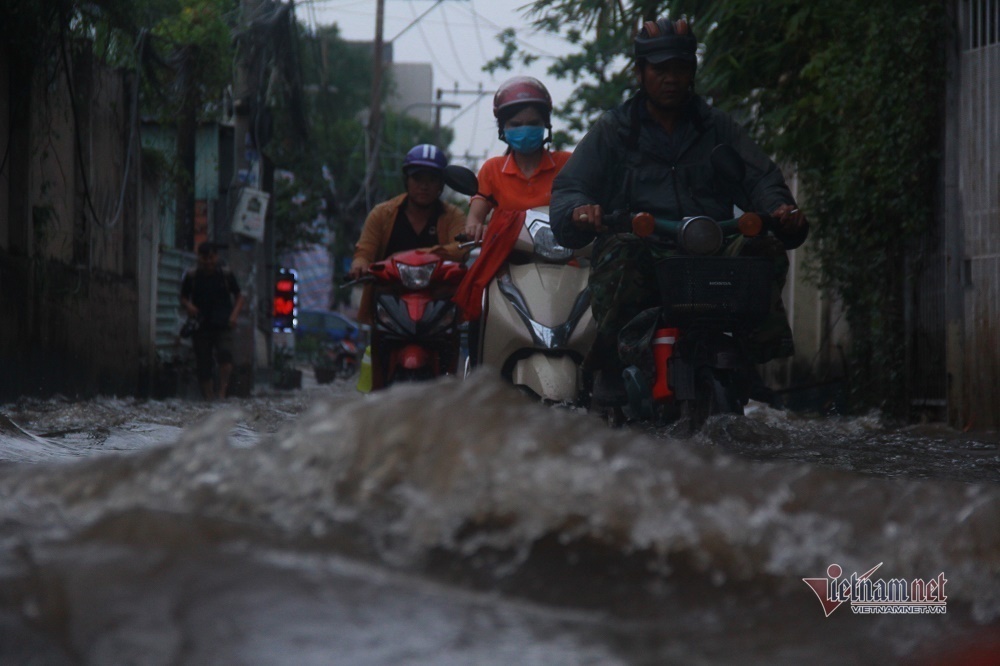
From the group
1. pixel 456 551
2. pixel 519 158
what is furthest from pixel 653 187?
pixel 456 551

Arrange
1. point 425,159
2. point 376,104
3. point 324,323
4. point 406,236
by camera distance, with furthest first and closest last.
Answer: point 324,323, point 376,104, point 406,236, point 425,159

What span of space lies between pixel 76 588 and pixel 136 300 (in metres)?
11.0

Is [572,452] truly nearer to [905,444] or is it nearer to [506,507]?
[506,507]

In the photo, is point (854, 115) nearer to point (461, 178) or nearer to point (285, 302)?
point (461, 178)

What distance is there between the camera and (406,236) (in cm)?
820

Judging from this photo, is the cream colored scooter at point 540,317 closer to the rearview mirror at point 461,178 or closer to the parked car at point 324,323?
the rearview mirror at point 461,178

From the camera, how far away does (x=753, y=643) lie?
2012 millimetres

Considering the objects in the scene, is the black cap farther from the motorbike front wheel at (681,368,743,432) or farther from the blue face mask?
the blue face mask

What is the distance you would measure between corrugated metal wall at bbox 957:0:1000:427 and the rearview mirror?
3.52 metres

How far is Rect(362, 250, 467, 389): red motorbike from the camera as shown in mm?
7496

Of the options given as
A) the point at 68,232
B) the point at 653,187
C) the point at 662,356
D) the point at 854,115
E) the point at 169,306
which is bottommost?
the point at 662,356

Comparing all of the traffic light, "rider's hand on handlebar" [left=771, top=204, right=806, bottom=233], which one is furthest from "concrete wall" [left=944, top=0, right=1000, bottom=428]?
the traffic light

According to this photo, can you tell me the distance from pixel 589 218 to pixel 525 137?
73.6 inches

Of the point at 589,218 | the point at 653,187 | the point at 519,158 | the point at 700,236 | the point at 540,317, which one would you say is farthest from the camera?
the point at 519,158
